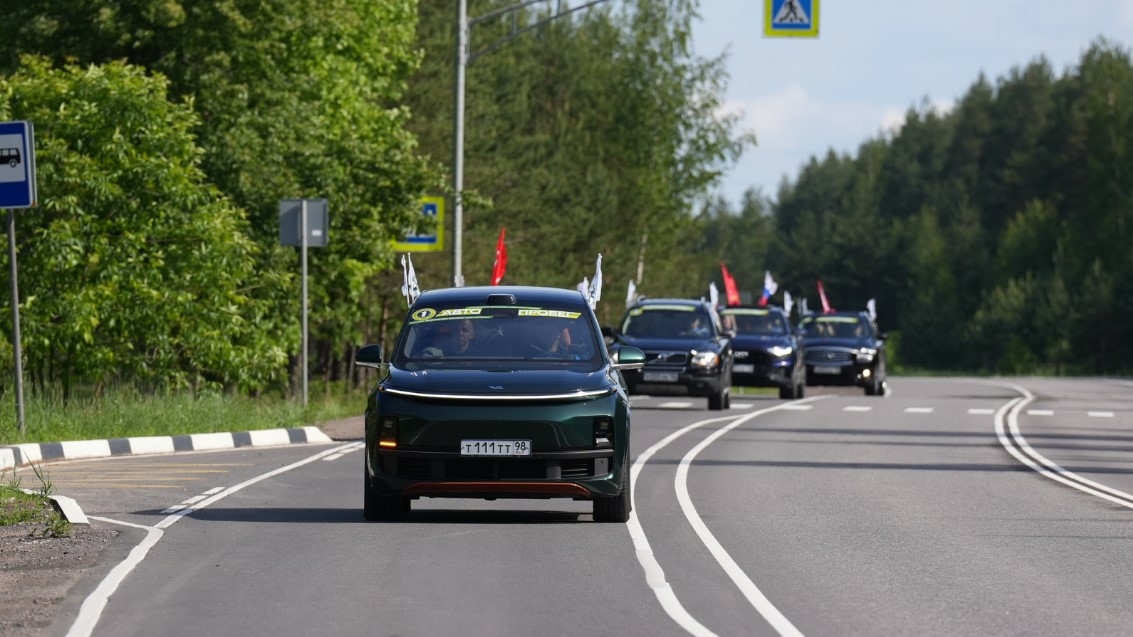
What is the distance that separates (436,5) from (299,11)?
24.7m

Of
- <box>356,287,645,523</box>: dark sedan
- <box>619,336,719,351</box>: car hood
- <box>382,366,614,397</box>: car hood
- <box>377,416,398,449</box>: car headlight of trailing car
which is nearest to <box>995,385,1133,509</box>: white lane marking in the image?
<box>619,336,719,351</box>: car hood

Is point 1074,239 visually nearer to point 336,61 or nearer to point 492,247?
point 492,247

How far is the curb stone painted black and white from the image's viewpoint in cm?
2023

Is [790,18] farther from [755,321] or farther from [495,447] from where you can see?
[495,447]

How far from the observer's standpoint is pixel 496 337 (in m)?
15.2

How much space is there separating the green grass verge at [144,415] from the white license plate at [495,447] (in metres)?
8.27

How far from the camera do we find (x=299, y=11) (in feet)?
123

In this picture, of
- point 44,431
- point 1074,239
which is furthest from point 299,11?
point 1074,239

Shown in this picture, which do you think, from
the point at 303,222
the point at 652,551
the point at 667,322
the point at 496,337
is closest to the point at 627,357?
the point at 496,337

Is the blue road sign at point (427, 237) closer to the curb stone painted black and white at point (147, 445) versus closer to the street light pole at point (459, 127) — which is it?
the street light pole at point (459, 127)

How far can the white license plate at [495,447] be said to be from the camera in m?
13.9

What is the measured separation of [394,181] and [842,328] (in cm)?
1534

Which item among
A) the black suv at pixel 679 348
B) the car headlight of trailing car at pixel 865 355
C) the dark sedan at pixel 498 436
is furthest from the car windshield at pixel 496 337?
the car headlight of trailing car at pixel 865 355

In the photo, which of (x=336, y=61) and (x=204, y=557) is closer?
(x=204, y=557)
